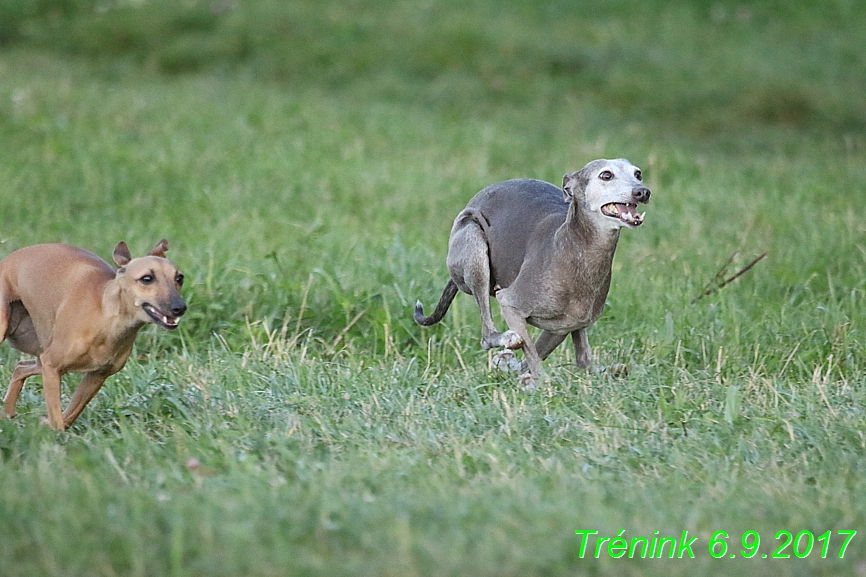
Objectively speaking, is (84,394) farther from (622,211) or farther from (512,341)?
(622,211)

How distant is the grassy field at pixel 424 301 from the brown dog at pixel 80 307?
0.23 m

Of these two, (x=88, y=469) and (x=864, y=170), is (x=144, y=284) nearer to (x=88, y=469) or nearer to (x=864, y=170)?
(x=88, y=469)

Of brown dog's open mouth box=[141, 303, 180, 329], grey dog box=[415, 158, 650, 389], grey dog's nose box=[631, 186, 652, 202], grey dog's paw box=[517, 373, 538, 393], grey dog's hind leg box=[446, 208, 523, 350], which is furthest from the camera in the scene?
grey dog's hind leg box=[446, 208, 523, 350]

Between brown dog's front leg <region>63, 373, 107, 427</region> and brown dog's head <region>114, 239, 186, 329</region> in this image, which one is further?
brown dog's front leg <region>63, 373, 107, 427</region>

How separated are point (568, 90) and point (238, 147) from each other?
5.30m

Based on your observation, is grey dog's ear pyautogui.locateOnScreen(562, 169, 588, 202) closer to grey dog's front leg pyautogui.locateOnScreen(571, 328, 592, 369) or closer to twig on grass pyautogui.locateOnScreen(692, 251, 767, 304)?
grey dog's front leg pyautogui.locateOnScreen(571, 328, 592, 369)

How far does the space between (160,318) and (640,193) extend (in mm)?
2217

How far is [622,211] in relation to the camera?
532cm

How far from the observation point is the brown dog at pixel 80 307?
4742 mm

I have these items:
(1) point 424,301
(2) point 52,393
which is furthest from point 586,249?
(2) point 52,393

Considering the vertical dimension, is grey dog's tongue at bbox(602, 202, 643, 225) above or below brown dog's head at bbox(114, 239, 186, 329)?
above

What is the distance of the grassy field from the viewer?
12.4ft

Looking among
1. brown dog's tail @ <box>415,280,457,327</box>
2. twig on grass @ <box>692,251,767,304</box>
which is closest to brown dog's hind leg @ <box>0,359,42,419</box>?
brown dog's tail @ <box>415,280,457,327</box>

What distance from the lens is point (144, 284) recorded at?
15.5 ft
